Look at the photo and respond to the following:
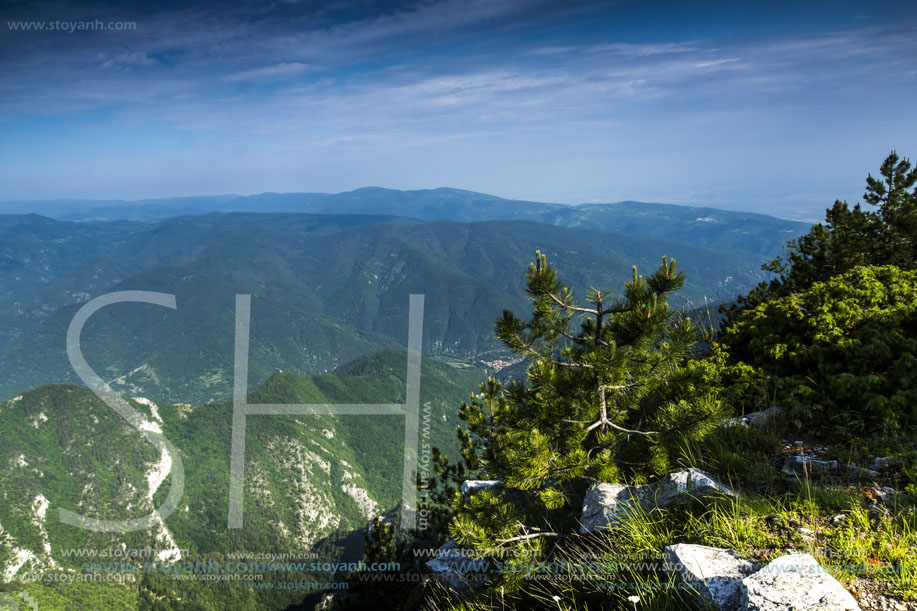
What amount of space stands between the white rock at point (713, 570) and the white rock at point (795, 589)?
0.16 meters

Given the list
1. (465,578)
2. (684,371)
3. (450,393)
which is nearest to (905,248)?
(684,371)

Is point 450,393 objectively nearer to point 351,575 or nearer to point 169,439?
point 169,439

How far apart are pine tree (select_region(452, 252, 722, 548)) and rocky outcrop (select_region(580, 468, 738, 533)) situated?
178 mm

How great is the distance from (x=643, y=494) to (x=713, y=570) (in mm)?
1775

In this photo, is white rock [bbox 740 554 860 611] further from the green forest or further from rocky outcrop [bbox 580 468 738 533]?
rocky outcrop [bbox 580 468 738 533]

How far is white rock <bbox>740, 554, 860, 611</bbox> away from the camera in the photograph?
2.83 m

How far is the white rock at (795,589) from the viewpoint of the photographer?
111 inches

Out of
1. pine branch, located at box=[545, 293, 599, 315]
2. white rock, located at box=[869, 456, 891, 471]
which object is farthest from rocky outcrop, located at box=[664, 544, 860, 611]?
pine branch, located at box=[545, 293, 599, 315]

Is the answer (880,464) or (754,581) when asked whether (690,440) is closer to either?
(880,464)

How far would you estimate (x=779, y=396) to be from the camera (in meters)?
6.13

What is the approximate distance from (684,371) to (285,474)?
Result: 145m

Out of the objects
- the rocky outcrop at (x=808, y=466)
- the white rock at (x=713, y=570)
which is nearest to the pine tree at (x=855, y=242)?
the rocky outcrop at (x=808, y=466)

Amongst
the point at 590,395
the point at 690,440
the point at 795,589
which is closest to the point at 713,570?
the point at 795,589

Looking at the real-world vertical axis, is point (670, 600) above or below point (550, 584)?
above
